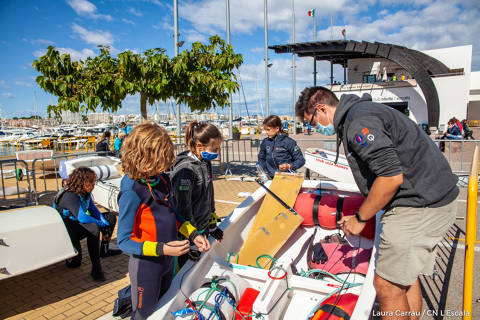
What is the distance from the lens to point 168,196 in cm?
208

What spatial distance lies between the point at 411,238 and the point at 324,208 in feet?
5.31

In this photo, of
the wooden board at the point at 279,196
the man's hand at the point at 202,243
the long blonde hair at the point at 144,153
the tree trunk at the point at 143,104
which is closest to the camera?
the long blonde hair at the point at 144,153

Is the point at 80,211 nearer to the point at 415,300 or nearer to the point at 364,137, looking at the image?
the point at 364,137

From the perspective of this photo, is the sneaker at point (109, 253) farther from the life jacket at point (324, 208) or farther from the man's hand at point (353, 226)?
the man's hand at point (353, 226)

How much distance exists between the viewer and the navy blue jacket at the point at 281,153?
4680 millimetres

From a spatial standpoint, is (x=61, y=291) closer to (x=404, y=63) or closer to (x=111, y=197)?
(x=111, y=197)

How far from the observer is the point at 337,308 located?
211 cm

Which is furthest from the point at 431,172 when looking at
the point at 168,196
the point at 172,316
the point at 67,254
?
the point at 67,254

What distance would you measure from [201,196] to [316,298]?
1305 millimetres

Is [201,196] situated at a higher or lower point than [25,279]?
higher

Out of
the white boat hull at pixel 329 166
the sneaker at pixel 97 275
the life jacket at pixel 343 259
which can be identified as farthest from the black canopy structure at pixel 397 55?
the sneaker at pixel 97 275

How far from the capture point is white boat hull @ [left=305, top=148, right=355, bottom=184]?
16.6ft

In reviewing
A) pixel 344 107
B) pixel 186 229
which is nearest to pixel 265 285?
pixel 186 229

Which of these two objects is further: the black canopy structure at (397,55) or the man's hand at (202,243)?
the black canopy structure at (397,55)
